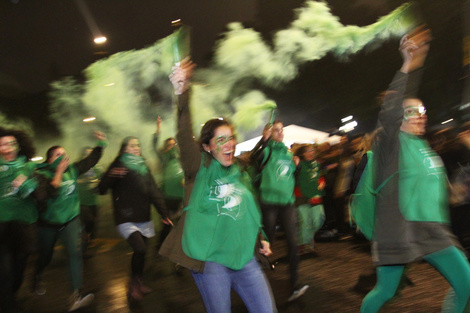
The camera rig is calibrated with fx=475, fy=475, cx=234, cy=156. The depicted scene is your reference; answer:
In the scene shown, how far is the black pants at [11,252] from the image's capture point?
4355 millimetres

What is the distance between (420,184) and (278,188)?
216 centimetres

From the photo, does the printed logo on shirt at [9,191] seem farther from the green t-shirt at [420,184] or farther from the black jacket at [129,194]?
the green t-shirt at [420,184]

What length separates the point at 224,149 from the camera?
2939 mm

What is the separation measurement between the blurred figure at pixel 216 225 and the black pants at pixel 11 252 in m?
2.25

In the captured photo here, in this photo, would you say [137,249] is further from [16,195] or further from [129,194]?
[16,195]

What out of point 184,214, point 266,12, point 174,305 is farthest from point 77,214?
point 266,12

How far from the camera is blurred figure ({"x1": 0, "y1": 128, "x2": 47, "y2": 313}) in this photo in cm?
440

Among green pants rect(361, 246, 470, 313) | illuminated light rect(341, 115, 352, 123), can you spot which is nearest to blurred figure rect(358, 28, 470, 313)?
green pants rect(361, 246, 470, 313)

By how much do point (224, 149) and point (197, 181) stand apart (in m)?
0.26

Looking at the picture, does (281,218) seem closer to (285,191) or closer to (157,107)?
(285,191)

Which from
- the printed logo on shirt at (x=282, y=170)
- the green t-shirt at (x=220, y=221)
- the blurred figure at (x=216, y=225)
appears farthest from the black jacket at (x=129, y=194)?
the green t-shirt at (x=220, y=221)

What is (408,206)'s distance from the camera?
9.84 feet

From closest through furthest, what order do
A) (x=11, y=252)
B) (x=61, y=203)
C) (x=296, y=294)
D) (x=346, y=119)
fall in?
(x=11, y=252) < (x=296, y=294) < (x=61, y=203) < (x=346, y=119)

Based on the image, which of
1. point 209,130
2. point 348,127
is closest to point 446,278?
point 209,130
